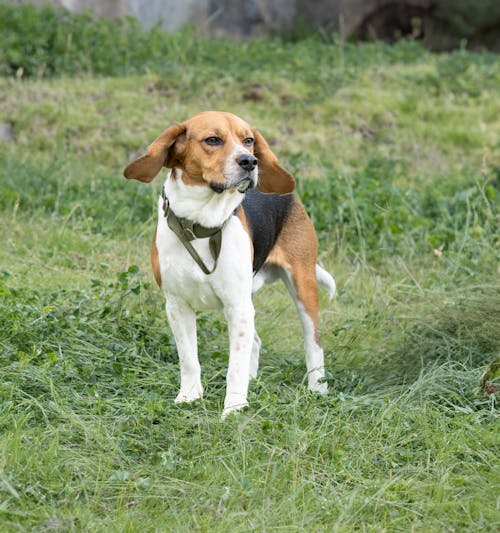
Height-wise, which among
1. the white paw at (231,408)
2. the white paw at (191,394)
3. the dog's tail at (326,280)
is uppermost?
the dog's tail at (326,280)

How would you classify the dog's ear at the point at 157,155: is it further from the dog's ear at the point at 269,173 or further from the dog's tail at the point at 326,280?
the dog's tail at the point at 326,280

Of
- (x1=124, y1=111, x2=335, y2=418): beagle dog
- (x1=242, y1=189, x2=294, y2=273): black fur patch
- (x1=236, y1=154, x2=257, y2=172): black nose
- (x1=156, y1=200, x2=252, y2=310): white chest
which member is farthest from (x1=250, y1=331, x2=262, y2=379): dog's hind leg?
(x1=236, y1=154, x2=257, y2=172): black nose

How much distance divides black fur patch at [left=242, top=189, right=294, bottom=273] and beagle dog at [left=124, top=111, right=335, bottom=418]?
5cm

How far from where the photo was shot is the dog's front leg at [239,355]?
480cm

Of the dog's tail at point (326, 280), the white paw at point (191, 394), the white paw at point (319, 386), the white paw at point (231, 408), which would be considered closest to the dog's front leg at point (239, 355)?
the white paw at point (231, 408)

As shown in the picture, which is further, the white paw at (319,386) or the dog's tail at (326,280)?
the dog's tail at (326,280)

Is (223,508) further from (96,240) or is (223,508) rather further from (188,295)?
(96,240)

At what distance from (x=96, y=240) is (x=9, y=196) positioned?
0.95m

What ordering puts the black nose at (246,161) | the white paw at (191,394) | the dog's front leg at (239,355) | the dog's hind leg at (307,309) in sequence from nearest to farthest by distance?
the black nose at (246,161)
the dog's front leg at (239,355)
the white paw at (191,394)
the dog's hind leg at (307,309)

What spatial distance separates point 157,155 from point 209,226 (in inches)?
16.2

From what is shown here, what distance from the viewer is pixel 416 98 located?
12438 mm

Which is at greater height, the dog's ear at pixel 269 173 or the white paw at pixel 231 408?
the dog's ear at pixel 269 173

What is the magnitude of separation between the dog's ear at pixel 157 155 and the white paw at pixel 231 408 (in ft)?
3.68

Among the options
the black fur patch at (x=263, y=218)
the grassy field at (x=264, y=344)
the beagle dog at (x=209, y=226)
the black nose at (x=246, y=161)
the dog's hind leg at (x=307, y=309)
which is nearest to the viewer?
the grassy field at (x=264, y=344)
